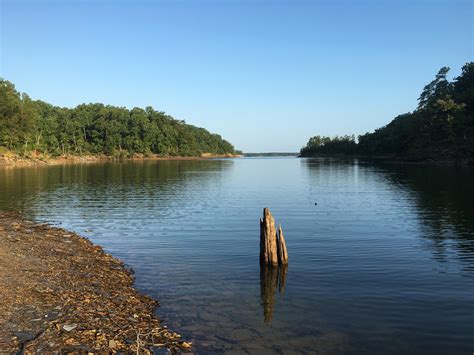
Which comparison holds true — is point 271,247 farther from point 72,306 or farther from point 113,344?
point 113,344

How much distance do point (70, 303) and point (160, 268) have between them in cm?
708

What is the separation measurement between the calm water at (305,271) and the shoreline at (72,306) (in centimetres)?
104

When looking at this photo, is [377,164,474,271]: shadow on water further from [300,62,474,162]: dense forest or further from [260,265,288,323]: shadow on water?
[300,62,474,162]: dense forest

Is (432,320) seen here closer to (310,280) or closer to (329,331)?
(329,331)

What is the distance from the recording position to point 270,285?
17969 mm

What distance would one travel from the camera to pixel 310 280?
18.8m

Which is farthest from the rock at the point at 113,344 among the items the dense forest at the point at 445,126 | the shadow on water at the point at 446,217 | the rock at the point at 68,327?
the dense forest at the point at 445,126

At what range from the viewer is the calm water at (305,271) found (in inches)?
514

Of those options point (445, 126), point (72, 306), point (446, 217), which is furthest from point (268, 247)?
point (445, 126)

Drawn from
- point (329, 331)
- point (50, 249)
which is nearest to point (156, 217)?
point (50, 249)

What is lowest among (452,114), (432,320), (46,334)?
(432,320)

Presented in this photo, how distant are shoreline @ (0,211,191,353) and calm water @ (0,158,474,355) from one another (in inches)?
40.9

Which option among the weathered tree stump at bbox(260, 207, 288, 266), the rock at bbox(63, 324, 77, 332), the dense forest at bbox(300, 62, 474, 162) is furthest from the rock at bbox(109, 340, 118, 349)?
the dense forest at bbox(300, 62, 474, 162)

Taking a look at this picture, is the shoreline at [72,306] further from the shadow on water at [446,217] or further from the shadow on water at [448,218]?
the shadow on water at [448,218]
